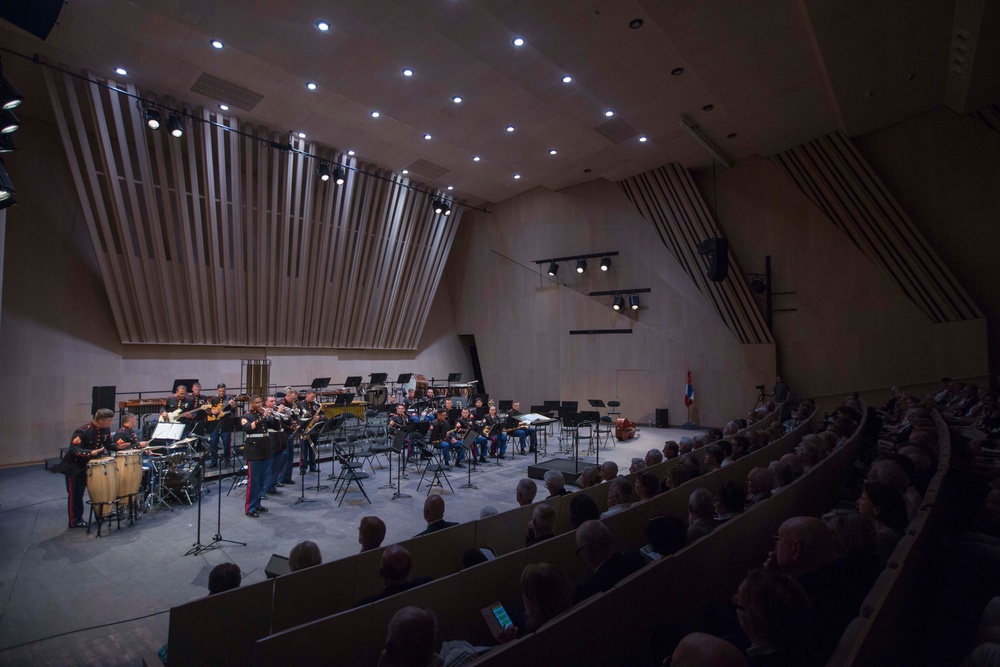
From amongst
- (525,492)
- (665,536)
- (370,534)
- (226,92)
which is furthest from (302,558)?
(226,92)

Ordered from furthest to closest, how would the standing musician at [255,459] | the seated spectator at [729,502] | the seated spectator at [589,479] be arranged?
1. the standing musician at [255,459]
2. the seated spectator at [589,479]
3. the seated spectator at [729,502]

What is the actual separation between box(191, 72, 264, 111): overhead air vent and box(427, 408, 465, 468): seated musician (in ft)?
24.2

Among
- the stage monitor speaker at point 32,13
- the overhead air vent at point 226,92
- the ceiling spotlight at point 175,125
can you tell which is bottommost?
the stage monitor speaker at point 32,13

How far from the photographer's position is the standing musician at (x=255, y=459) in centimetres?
583

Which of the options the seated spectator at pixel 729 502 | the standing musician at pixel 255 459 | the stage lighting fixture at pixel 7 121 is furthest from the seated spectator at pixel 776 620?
the stage lighting fixture at pixel 7 121

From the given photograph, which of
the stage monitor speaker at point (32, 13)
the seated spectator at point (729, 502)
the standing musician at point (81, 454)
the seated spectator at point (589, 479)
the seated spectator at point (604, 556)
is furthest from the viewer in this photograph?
the standing musician at point (81, 454)

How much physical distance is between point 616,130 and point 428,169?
17.7ft

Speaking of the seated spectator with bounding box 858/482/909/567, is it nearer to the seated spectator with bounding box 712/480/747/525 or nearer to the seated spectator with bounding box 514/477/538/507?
the seated spectator with bounding box 712/480/747/525

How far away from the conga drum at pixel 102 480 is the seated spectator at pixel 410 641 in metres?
5.35

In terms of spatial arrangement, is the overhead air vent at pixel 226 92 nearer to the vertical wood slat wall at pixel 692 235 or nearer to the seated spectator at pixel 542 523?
the vertical wood slat wall at pixel 692 235

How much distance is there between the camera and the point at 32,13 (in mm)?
4484

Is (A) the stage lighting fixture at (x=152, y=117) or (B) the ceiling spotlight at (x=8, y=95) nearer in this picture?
(B) the ceiling spotlight at (x=8, y=95)

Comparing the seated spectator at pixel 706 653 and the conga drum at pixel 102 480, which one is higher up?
the seated spectator at pixel 706 653

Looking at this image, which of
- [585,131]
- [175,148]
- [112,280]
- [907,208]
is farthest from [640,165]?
[112,280]
